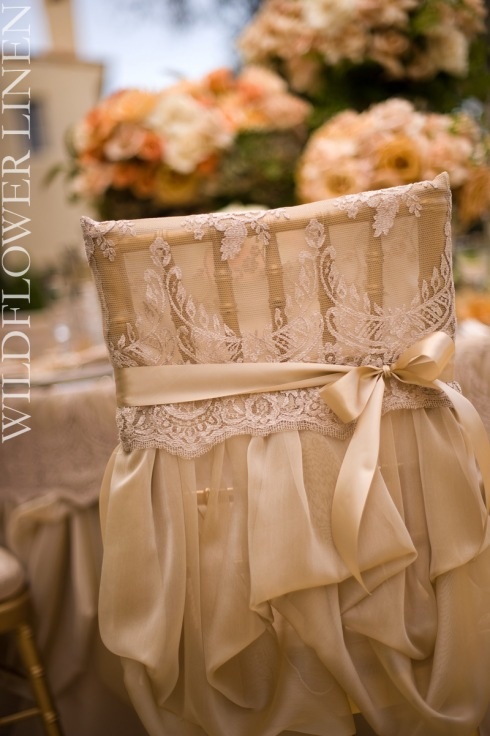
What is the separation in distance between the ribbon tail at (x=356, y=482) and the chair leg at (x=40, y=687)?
62cm

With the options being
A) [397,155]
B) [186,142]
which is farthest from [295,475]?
[186,142]

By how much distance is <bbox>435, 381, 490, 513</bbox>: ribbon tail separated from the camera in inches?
41.1

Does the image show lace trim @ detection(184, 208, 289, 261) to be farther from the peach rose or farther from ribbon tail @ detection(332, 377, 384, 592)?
the peach rose

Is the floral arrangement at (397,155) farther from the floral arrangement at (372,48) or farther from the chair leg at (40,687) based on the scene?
the chair leg at (40,687)

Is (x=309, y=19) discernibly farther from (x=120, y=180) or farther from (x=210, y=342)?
(x=210, y=342)

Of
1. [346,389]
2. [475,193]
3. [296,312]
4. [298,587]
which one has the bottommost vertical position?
[298,587]

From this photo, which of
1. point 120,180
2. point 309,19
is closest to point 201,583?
point 120,180

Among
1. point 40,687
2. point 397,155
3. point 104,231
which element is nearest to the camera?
point 104,231

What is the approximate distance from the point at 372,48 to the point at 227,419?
1.22 m

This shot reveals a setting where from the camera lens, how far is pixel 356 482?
102cm

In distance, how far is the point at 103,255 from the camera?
1013mm

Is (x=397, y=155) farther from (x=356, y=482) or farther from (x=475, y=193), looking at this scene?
(x=356, y=482)

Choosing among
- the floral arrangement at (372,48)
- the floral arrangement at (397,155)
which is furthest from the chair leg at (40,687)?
the floral arrangement at (372,48)
